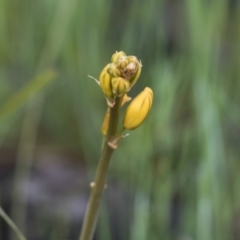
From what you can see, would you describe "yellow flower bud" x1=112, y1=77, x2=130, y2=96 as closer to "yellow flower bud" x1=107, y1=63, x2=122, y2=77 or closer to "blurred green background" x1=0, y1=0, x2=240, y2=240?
"yellow flower bud" x1=107, y1=63, x2=122, y2=77

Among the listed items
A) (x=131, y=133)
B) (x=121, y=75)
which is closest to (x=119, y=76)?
(x=121, y=75)

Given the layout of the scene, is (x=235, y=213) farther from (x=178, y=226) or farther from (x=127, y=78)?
(x=127, y=78)

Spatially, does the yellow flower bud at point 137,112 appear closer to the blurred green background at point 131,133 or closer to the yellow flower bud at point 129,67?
the yellow flower bud at point 129,67

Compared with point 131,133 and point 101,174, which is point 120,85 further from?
point 131,133

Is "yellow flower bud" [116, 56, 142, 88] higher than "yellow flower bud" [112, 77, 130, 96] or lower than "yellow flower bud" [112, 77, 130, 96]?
higher

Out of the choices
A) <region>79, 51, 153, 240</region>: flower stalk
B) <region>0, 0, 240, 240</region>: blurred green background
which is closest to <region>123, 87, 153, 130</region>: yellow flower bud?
<region>79, 51, 153, 240</region>: flower stalk

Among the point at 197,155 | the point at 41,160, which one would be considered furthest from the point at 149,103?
the point at 41,160
